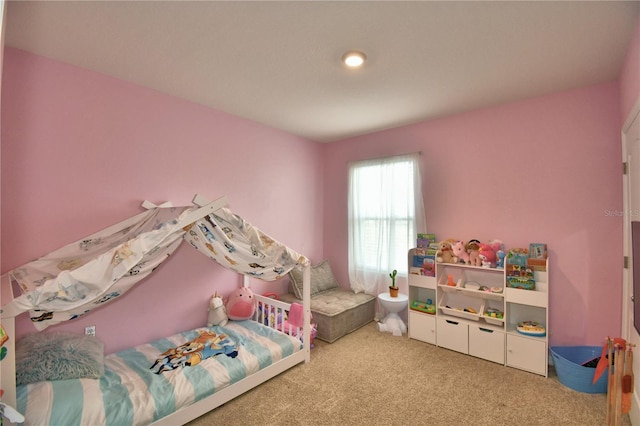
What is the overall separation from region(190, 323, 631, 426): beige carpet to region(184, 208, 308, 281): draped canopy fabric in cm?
100

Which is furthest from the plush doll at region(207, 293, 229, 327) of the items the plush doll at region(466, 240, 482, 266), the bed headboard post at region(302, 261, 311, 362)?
the plush doll at region(466, 240, 482, 266)

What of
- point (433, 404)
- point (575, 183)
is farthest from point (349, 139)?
point (433, 404)

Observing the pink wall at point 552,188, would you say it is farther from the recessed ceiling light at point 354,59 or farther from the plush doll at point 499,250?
the recessed ceiling light at point 354,59

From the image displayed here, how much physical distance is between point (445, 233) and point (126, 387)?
3291mm

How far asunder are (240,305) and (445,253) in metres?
2.30

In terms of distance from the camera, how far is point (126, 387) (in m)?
2.02

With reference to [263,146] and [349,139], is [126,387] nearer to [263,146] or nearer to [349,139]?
[263,146]

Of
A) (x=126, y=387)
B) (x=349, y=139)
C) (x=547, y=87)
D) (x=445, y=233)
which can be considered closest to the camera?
(x=126, y=387)

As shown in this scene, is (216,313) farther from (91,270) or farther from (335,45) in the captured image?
(335,45)

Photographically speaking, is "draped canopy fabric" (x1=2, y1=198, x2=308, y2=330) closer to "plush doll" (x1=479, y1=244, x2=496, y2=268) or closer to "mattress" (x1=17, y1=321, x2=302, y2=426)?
"mattress" (x1=17, y1=321, x2=302, y2=426)

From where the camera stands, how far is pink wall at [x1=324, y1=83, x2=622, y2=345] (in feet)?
8.56

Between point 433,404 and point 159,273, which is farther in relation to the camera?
point 159,273

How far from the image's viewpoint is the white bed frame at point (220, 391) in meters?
1.50

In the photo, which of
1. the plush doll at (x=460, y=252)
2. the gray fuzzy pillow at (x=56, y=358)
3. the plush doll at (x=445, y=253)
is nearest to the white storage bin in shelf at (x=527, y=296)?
the plush doll at (x=460, y=252)
